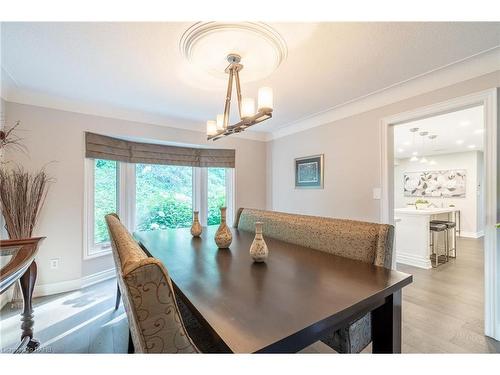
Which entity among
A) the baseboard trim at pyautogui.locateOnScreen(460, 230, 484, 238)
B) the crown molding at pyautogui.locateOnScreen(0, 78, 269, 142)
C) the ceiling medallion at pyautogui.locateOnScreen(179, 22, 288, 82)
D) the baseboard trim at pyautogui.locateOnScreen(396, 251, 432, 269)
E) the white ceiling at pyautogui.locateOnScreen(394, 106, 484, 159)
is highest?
the white ceiling at pyautogui.locateOnScreen(394, 106, 484, 159)

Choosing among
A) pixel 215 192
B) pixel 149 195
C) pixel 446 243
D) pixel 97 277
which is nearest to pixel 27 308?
pixel 97 277

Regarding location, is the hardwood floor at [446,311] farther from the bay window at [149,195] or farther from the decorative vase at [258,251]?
the bay window at [149,195]

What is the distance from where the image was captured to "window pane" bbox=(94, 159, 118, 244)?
115 inches

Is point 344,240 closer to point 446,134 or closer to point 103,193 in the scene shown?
point 103,193

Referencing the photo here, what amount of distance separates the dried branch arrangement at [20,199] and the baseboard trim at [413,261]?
16.2 ft

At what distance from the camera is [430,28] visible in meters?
1.40

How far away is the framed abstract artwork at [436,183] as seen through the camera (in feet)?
19.8

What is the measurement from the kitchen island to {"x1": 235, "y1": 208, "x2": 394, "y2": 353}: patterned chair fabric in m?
2.64

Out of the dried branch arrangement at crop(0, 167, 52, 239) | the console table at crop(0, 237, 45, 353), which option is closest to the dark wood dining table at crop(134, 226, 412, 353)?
the console table at crop(0, 237, 45, 353)

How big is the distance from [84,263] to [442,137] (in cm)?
652

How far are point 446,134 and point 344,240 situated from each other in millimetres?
4560

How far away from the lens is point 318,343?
67.2 inches

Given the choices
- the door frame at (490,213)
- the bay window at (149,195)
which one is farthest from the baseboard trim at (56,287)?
the door frame at (490,213)

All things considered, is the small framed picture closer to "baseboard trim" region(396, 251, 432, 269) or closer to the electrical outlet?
"baseboard trim" region(396, 251, 432, 269)
